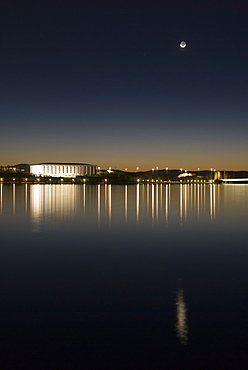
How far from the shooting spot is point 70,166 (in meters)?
196

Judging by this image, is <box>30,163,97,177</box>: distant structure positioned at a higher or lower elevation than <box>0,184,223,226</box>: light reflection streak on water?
higher

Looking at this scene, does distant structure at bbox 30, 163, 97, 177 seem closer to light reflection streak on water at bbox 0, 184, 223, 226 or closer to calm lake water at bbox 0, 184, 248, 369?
light reflection streak on water at bbox 0, 184, 223, 226

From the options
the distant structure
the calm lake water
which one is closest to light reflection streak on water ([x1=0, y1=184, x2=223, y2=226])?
the calm lake water

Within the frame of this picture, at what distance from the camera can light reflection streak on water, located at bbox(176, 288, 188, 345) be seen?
510 cm

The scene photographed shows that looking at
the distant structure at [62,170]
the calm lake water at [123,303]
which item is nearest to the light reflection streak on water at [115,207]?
the calm lake water at [123,303]

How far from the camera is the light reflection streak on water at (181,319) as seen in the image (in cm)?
510

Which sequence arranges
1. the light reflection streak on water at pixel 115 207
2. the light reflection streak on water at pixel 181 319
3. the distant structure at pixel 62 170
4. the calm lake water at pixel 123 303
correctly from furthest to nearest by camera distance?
the distant structure at pixel 62 170
the light reflection streak on water at pixel 115 207
the light reflection streak on water at pixel 181 319
the calm lake water at pixel 123 303

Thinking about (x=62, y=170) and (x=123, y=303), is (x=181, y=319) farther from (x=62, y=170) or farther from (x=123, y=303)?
(x=62, y=170)

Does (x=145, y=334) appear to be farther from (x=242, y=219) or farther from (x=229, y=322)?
(x=242, y=219)

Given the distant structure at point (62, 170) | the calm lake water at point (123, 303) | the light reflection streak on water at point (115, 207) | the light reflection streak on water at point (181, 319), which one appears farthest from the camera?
the distant structure at point (62, 170)

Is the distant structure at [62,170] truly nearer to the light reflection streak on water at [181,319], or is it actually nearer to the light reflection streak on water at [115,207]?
the light reflection streak on water at [115,207]

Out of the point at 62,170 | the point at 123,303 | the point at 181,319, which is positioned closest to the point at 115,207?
the point at 123,303

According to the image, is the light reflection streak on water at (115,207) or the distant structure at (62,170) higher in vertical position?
the distant structure at (62,170)

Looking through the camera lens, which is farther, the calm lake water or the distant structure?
the distant structure
